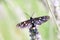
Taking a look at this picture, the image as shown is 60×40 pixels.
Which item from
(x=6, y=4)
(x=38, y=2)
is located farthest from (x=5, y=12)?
(x=38, y=2)

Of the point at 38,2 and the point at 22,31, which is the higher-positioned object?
the point at 38,2

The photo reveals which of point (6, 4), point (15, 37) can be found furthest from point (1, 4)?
point (15, 37)

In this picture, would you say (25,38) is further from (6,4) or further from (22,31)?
(6,4)

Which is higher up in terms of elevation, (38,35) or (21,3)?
(21,3)

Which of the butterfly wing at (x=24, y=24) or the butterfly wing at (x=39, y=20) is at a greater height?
the butterfly wing at (x=39, y=20)

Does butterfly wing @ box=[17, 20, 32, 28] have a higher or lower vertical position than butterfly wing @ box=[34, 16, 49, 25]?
lower

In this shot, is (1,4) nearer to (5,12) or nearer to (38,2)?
(5,12)
